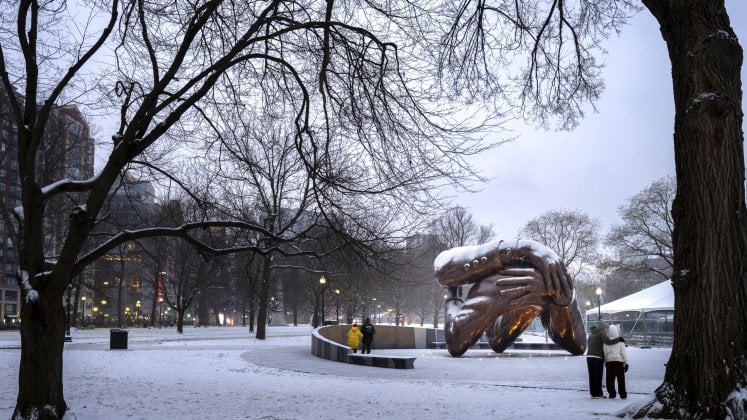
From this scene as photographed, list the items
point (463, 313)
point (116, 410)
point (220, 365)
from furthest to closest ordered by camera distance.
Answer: point (463, 313), point (220, 365), point (116, 410)

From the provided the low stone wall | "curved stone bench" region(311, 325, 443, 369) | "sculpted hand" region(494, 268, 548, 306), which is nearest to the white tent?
"sculpted hand" region(494, 268, 548, 306)

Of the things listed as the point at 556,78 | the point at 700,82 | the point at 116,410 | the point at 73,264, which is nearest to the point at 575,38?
the point at 556,78

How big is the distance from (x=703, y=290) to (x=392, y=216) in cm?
488

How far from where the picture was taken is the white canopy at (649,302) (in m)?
32.3

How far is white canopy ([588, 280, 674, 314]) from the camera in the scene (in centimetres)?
3234

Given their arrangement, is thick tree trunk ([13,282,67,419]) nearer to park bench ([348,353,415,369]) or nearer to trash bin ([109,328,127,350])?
park bench ([348,353,415,369])

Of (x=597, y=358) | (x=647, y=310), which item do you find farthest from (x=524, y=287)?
(x=647, y=310)

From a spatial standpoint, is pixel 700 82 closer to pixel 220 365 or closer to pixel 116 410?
pixel 116 410

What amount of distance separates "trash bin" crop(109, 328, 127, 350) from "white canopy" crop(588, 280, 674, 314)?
960 inches

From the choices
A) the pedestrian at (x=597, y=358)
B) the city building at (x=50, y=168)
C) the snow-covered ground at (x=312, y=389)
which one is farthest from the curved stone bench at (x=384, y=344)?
the city building at (x=50, y=168)

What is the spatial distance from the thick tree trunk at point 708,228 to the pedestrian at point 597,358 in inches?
160

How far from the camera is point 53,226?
33.9 m

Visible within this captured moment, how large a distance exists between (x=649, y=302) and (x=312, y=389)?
85.2ft

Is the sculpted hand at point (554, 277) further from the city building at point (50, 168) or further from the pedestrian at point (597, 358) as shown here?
the city building at point (50, 168)
